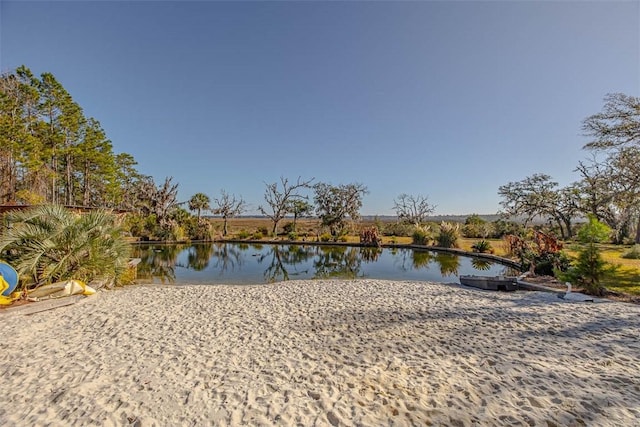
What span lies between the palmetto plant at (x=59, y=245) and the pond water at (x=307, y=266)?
232cm

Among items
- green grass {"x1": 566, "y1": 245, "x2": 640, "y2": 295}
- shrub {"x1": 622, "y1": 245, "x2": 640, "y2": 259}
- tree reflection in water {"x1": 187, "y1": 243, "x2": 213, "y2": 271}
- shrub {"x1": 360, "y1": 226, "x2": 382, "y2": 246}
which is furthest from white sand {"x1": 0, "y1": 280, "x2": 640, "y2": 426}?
shrub {"x1": 360, "y1": 226, "x2": 382, "y2": 246}

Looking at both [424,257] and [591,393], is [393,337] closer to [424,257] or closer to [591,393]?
[591,393]

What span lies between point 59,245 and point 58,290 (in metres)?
1.09

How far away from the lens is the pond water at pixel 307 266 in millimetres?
10148

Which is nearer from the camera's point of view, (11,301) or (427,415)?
(427,415)

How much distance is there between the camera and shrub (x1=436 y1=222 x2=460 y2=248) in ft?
55.1

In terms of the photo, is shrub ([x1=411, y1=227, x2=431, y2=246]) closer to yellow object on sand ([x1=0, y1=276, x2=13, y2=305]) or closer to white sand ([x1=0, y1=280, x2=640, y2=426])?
white sand ([x1=0, y1=280, x2=640, y2=426])

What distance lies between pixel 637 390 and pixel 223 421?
3746 mm

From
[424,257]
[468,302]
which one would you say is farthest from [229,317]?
[424,257]

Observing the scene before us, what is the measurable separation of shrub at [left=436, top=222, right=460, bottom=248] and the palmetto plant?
15.5 metres

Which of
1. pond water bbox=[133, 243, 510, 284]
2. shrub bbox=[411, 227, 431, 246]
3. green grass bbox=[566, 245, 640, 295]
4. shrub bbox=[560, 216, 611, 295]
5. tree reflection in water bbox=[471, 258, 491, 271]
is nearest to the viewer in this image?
shrub bbox=[560, 216, 611, 295]

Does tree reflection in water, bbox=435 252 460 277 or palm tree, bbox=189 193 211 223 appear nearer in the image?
tree reflection in water, bbox=435 252 460 277

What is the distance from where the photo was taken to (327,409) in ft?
8.45

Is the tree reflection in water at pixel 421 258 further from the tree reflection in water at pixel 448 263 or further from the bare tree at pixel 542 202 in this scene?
the bare tree at pixel 542 202
